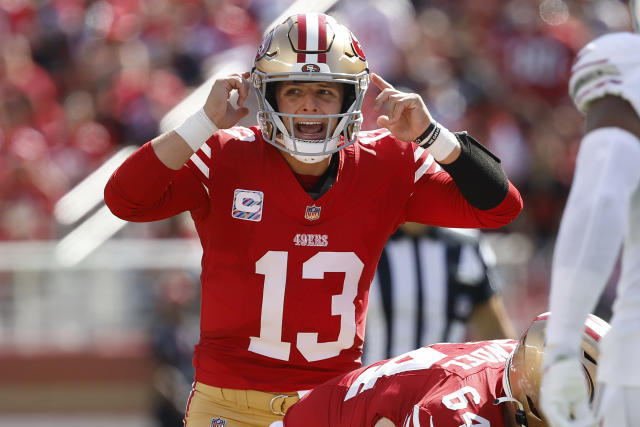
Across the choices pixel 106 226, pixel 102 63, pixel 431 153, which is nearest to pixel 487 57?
pixel 102 63

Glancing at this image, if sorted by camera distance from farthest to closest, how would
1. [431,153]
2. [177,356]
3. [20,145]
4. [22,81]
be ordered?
[22,81] < [20,145] < [177,356] < [431,153]

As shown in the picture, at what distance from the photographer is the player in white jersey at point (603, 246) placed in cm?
223

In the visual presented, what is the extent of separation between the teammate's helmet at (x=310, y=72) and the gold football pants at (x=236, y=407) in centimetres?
73

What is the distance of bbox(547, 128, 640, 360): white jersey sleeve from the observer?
7.32 feet

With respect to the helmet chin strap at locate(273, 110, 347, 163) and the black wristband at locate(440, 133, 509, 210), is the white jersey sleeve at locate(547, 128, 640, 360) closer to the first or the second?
the black wristband at locate(440, 133, 509, 210)

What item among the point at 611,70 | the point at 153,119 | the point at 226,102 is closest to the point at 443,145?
the point at 226,102

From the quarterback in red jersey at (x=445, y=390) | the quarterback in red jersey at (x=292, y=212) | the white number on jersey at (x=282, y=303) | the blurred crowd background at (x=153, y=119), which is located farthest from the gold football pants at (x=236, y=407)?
the blurred crowd background at (x=153, y=119)

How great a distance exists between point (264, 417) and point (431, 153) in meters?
0.94

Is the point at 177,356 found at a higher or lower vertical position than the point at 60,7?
lower

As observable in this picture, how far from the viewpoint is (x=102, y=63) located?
9.39 m

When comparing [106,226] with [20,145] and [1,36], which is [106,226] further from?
A: [1,36]

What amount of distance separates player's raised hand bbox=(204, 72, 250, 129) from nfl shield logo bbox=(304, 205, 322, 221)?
1.15ft

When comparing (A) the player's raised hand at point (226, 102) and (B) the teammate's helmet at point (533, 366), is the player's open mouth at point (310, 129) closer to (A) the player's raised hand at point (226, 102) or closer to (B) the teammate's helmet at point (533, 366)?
(A) the player's raised hand at point (226, 102)

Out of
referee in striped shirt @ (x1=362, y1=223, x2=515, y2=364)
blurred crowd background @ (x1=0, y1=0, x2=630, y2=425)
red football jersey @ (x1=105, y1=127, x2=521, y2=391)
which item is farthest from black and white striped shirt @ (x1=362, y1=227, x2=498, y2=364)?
blurred crowd background @ (x1=0, y1=0, x2=630, y2=425)
